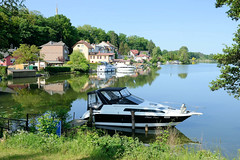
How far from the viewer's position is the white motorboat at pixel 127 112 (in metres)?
15.9

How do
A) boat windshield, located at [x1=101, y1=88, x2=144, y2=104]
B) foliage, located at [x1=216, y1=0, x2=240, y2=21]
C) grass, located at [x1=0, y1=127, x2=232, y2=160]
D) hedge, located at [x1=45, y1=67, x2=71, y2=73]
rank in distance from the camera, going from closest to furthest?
grass, located at [x1=0, y1=127, x2=232, y2=160] < foliage, located at [x1=216, y1=0, x2=240, y2=21] < boat windshield, located at [x1=101, y1=88, x2=144, y2=104] < hedge, located at [x1=45, y1=67, x2=71, y2=73]

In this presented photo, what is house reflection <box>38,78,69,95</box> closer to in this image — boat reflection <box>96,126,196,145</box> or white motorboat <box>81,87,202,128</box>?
white motorboat <box>81,87,202,128</box>

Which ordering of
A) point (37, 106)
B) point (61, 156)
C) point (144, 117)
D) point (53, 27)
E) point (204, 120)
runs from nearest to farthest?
point (61, 156) < point (144, 117) < point (204, 120) < point (37, 106) < point (53, 27)

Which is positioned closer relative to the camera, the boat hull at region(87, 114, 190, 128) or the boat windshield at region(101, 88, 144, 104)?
the boat hull at region(87, 114, 190, 128)

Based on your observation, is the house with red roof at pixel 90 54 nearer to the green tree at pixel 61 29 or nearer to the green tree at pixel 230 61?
the green tree at pixel 61 29

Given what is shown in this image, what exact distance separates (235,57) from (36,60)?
63097 mm

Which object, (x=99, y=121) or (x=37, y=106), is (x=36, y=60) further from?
(x=99, y=121)

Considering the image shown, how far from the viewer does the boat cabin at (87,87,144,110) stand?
17.1 m

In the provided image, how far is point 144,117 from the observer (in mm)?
16016

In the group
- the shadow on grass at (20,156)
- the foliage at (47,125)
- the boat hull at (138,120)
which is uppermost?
the foliage at (47,125)

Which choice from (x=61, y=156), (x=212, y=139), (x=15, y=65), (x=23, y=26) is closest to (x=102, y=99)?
(x=212, y=139)

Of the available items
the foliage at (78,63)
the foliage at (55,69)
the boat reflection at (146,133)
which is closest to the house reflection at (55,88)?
the boat reflection at (146,133)

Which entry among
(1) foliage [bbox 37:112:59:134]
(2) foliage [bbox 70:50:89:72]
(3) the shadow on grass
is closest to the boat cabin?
(1) foliage [bbox 37:112:59:134]

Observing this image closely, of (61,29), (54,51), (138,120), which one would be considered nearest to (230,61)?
(138,120)
